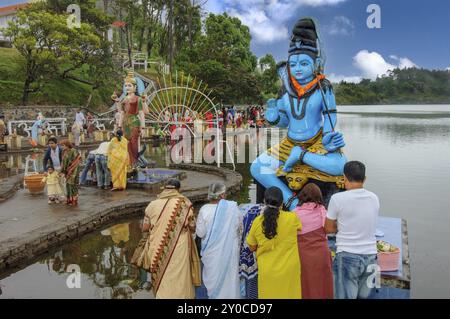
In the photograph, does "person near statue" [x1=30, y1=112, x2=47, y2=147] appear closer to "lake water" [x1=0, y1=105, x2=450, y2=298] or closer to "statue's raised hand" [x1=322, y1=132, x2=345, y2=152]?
"lake water" [x1=0, y1=105, x2=450, y2=298]

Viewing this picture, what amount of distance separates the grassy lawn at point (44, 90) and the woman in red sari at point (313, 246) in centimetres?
2167

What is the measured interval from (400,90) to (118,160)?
6672 cm

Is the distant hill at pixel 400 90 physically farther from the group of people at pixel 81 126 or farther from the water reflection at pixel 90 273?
the water reflection at pixel 90 273

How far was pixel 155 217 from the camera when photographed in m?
3.83

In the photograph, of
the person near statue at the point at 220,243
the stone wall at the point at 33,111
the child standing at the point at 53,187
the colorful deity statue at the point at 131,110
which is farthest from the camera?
the stone wall at the point at 33,111

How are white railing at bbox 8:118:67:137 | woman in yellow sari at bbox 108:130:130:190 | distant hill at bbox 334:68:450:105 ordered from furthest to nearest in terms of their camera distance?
1. distant hill at bbox 334:68:450:105
2. white railing at bbox 8:118:67:137
3. woman in yellow sari at bbox 108:130:130:190

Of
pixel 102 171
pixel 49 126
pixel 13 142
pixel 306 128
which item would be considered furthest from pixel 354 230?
pixel 49 126

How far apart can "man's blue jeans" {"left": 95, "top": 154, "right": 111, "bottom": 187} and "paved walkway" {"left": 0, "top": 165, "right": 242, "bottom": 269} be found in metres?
0.26

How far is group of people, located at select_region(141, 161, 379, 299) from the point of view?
339 cm

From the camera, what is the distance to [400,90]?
68.2m

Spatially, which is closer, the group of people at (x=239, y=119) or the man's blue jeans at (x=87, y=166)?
the man's blue jeans at (x=87, y=166)

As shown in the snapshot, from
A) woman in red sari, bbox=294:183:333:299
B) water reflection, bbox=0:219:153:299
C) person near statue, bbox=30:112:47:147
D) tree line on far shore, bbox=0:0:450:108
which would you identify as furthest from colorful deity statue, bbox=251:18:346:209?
person near statue, bbox=30:112:47:147

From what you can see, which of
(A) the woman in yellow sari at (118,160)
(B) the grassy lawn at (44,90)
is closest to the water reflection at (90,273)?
(A) the woman in yellow sari at (118,160)

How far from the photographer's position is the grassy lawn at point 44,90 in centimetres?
2227
